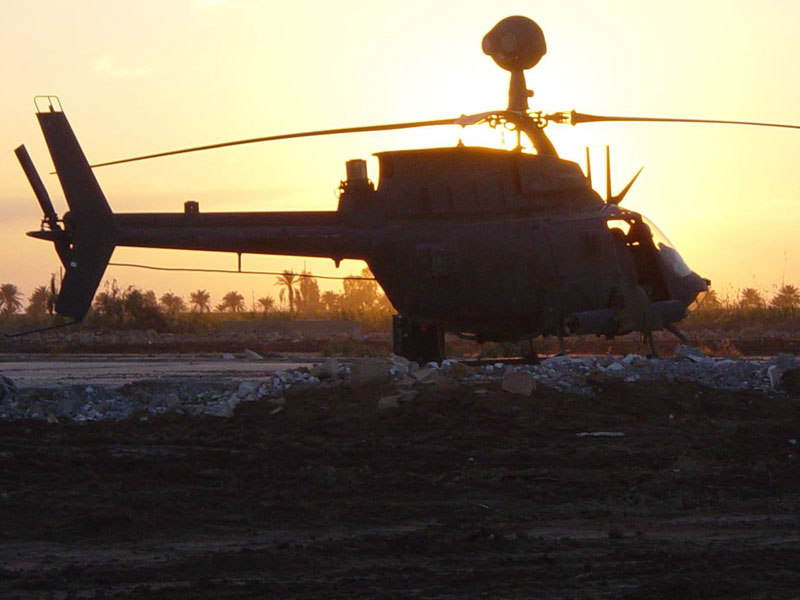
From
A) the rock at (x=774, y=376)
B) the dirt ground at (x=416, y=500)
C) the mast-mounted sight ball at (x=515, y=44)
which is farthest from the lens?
the mast-mounted sight ball at (x=515, y=44)

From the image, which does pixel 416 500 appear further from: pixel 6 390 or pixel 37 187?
pixel 37 187

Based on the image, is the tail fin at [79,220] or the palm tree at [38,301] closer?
the tail fin at [79,220]

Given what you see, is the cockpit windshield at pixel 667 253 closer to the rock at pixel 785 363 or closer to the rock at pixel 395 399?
the rock at pixel 785 363

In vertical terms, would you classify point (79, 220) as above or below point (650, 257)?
above

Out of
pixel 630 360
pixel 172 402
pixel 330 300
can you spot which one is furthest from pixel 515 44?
pixel 330 300

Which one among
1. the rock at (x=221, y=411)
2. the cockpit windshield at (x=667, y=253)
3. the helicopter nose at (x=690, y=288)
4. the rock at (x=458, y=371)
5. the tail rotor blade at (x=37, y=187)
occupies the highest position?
the tail rotor blade at (x=37, y=187)

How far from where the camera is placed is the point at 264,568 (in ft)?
18.0

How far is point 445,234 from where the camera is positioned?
50.5ft

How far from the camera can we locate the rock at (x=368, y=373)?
12.2 m


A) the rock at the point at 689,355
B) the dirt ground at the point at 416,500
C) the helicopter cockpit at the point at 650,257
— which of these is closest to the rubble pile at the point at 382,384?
the dirt ground at the point at 416,500

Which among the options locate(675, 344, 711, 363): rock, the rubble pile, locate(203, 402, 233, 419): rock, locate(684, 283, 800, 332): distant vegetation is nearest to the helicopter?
locate(675, 344, 711, 363): rock

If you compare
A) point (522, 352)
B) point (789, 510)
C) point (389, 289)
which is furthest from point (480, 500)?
point (522, 352)

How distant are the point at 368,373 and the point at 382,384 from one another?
0.91 ft

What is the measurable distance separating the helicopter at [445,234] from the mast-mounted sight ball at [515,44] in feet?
0.05
